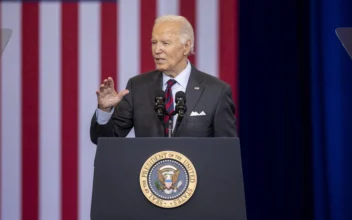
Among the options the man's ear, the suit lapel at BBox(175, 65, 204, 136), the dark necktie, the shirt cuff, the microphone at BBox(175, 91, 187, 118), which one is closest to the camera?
the microphone at BBox(175, 91, 187, 118)

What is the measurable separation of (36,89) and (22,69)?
0.13 meters

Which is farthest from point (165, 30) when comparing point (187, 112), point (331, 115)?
point (331, 115)

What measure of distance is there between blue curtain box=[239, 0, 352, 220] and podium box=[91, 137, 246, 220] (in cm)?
149

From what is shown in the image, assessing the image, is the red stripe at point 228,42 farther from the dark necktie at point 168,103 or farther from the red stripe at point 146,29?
the dark necktie at point 168,103

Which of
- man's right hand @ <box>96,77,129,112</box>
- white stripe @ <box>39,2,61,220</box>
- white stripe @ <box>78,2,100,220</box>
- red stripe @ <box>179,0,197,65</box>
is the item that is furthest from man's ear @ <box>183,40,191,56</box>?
white stripe @ <box>39,2,61,220</box>

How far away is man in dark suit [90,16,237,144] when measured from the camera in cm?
225

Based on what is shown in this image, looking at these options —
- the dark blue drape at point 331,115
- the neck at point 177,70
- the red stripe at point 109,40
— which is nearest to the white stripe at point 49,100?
the red stripe at point 109,40

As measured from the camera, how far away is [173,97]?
90.0 inches

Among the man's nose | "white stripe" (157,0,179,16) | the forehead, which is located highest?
"white stripe" (157,0,179,16)

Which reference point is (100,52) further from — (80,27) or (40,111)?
(40,111)

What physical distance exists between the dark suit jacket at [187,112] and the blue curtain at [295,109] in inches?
32.3

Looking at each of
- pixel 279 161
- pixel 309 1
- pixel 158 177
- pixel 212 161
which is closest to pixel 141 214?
pixel 158 177

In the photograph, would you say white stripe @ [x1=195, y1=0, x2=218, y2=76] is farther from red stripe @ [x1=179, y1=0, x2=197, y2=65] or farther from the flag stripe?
the flag stripe

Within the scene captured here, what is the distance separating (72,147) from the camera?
10.8 feet
